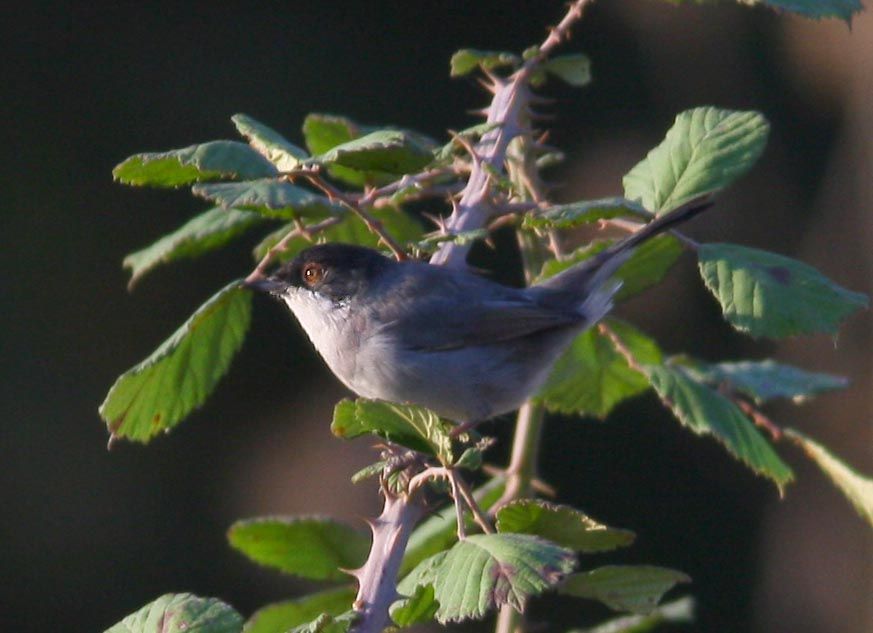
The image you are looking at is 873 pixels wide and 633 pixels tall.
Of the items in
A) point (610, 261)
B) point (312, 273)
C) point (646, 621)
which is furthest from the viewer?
point (312, 273)

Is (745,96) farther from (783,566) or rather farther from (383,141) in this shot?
(383,141)

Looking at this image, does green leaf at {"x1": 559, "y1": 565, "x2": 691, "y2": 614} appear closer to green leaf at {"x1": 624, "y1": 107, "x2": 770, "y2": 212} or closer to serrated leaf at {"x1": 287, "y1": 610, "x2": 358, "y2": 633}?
serrated leaf at {"x1": 287, "y1": 610, "x2": 358, "y2": 633}

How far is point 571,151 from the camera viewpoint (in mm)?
8477

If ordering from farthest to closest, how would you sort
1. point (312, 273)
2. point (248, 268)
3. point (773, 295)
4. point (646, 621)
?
1. point (248, 268)
2. point (312, 273)
3. point (646, 621)
4. point (773, 295)

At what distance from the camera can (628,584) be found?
6.06 ft

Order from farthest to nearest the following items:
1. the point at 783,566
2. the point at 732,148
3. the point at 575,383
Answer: the point at 783,566 → the point at 575,383 → the point at 732,148

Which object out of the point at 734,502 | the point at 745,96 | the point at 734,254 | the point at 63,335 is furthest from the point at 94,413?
the point at 734,254

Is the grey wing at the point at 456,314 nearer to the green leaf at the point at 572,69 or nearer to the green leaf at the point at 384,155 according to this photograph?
the green leaf at the point at 572,69

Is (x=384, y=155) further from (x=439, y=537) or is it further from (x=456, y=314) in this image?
(x=456, y=314)

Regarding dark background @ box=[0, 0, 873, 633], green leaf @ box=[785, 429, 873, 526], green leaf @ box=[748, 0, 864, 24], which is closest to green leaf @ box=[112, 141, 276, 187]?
green leaf @ box=[748, 0, 864, 24]

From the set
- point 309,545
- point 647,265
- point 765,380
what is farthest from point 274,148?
point 765,380

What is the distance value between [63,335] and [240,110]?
1.94 meters

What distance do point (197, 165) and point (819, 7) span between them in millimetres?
1053

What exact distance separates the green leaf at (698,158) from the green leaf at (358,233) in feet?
1.46
